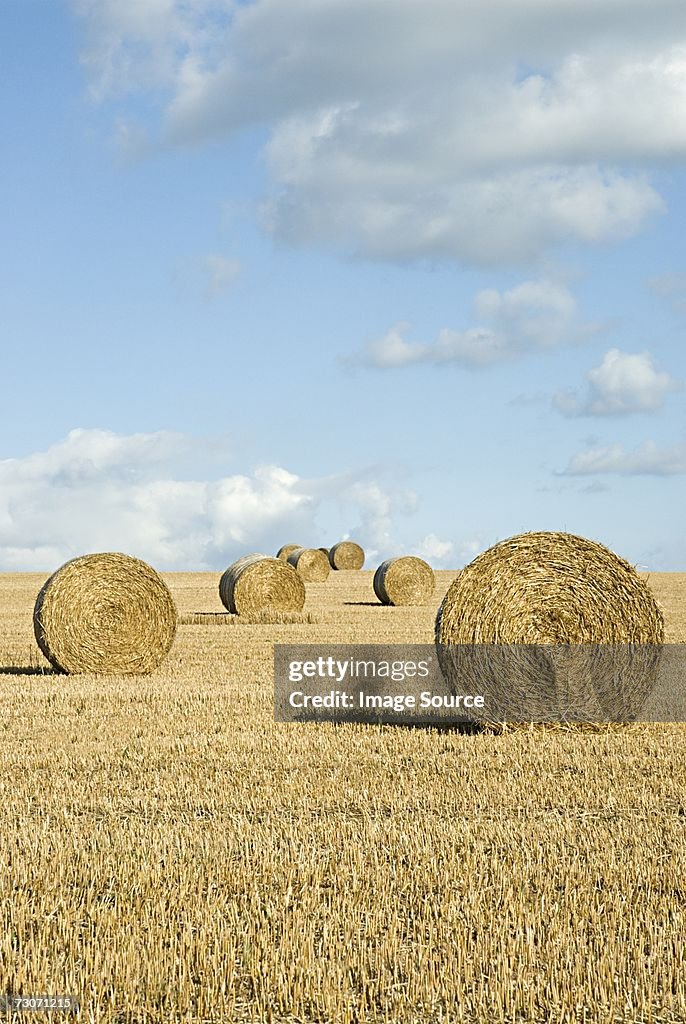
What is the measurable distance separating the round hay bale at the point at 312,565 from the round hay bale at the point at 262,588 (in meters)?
14.4

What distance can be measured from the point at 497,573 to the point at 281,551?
35531 mm

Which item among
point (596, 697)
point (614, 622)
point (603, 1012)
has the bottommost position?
point (603, 1012)

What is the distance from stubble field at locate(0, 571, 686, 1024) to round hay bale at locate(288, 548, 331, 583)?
2987 centimetres

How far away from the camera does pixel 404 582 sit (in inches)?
1278

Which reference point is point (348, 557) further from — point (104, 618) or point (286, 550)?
point (104, 618)

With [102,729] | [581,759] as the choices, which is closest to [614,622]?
[581,759]

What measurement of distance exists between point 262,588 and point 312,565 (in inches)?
607

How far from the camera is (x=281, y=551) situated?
152ft

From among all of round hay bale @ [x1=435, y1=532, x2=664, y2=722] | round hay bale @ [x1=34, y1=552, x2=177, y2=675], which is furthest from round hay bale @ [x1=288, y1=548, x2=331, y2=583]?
round hay bale @ [x1=435, y1=532, x2=664, y2=722]

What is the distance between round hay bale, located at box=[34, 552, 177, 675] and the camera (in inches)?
588

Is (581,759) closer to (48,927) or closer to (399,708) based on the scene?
(399,708)

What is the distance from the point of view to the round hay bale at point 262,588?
2542 cm

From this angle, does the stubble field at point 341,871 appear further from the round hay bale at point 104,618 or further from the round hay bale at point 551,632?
the round hay bale at point 104,618

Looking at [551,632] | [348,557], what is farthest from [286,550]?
[551,632]
